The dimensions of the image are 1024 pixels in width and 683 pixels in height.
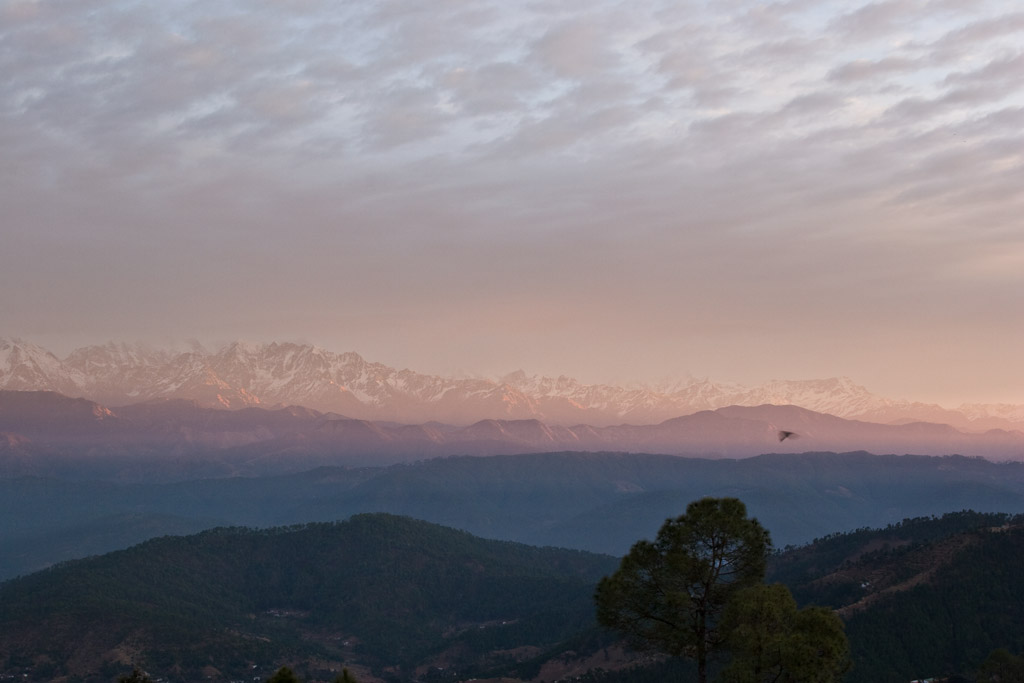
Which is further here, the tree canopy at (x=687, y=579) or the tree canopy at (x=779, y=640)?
the tree canopy at (x=687, y=579)

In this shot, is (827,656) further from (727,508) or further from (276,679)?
(276,679)

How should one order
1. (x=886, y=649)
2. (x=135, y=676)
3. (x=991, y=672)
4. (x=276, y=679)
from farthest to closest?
→ (x=886, y=649)
(x=991, y=672)
(x=135, y=676)
(x=276, y=679)

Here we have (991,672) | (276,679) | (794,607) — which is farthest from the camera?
(991,672)

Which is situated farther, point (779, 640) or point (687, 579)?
point (687, 579)

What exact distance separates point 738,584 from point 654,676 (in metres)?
133

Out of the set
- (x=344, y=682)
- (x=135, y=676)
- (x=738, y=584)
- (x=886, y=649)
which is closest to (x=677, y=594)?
(x=738, y=584)

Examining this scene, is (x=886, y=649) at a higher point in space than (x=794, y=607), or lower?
lower

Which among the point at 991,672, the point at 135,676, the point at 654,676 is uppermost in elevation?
the point at 135,676

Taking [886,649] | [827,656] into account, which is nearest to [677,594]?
[827,656]

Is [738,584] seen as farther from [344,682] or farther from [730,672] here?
[344,682]

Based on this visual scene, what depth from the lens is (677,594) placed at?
72250 millimetres

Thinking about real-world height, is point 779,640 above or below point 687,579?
below

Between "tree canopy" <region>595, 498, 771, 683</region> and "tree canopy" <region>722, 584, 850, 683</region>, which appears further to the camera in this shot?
"tree canopy" <region>595, 498, 771, 683</region>

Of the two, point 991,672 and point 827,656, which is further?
point 991,672
